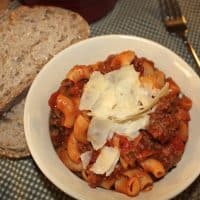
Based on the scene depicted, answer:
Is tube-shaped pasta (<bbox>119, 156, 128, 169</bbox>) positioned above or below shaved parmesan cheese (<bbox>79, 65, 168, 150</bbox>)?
below

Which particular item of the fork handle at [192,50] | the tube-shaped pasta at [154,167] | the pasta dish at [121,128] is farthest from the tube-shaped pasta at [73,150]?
the fork handle at [192,50]

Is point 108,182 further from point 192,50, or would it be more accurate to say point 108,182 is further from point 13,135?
point 192,50

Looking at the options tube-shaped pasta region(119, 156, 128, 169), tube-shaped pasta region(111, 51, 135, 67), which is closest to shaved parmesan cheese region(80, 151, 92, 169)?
tube-shaped pasta region(119, 156, 128, 169)

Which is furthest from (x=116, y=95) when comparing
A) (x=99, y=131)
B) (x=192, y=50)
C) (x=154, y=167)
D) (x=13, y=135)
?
(x=192, y=50)

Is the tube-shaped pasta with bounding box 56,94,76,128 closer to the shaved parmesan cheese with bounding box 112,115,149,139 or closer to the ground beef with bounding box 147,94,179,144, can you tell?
the shaved parmesan cheese with bounding box 112,115,149,139

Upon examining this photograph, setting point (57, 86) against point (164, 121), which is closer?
point (164, 121)

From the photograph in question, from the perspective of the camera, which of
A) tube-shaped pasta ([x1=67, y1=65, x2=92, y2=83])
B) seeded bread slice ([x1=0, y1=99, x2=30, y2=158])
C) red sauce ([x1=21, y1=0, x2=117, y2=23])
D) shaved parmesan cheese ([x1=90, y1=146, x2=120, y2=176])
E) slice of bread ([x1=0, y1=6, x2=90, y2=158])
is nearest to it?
shaved parmesan cheese ([x1=90, y1=146, x2=120, y2=176])

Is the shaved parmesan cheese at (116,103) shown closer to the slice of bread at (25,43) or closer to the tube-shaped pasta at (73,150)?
the tube-shaped pasta at (73,150)
